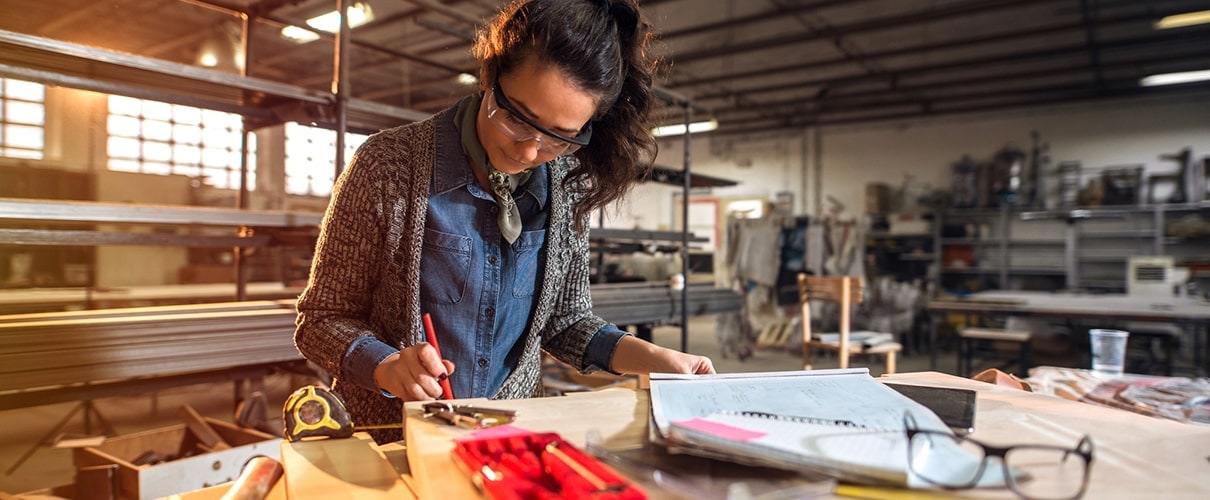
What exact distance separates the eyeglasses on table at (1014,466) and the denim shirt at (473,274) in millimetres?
684

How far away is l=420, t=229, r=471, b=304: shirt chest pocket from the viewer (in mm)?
1171

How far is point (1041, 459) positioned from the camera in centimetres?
65

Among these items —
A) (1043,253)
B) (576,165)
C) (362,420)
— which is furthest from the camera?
(1043,253)

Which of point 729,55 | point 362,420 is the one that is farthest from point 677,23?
point 362,420

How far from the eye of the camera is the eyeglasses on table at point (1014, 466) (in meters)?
0.58

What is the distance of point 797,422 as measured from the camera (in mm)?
708

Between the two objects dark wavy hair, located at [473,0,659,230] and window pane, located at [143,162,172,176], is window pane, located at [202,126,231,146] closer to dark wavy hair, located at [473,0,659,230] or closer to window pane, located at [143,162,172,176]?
window pane, located at [143,162,172,176]

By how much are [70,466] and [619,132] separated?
3761 mm

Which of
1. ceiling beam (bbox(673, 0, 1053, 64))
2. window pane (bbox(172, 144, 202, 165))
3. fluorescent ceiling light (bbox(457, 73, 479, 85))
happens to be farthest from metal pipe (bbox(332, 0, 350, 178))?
ceiling beam (bbox(673, 0, 1053, 64))

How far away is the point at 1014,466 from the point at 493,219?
0.89m

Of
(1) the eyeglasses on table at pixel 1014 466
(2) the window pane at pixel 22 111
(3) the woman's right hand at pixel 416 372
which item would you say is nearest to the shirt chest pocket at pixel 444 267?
(3) the woman's right hand at pixel 416 372

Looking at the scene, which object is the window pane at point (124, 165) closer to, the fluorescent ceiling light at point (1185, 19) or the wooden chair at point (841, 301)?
the wooden chair at point (841, 301)

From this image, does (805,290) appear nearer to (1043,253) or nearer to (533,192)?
(533,192)

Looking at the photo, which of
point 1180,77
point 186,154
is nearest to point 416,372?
point 186,154
